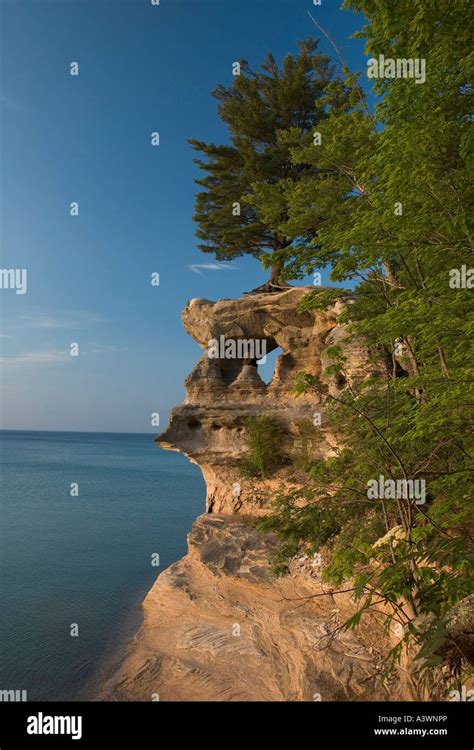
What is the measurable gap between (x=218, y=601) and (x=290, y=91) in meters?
21.0

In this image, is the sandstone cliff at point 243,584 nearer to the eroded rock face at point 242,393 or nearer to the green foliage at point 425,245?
the eroded rock face at point 242,393

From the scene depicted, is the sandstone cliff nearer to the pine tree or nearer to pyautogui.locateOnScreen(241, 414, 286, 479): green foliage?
pyautogui.locateOnScreen(241, 414, 286, 479): green foliage

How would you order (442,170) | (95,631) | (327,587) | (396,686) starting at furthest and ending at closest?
(95,631)
(327,587)
(396,686)
(442,170)

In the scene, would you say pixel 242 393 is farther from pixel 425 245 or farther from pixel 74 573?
pixel 74 573

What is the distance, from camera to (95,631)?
546 inches

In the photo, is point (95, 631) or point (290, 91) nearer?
point (95, 631)

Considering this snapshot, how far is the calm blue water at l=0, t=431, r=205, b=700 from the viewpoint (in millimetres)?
12023

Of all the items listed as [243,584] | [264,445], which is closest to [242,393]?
[264,445]

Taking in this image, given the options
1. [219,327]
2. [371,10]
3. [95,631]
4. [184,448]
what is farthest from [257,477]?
[371,10]

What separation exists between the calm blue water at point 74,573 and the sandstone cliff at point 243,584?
6.28 feet

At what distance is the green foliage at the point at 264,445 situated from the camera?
14.3m

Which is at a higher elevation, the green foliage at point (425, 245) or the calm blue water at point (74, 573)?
the green foliage at point (425, 245)

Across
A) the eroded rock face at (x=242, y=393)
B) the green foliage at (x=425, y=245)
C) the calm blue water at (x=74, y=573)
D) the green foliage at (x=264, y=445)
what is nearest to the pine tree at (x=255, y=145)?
the eroded rock face at (x=242, y=393)
